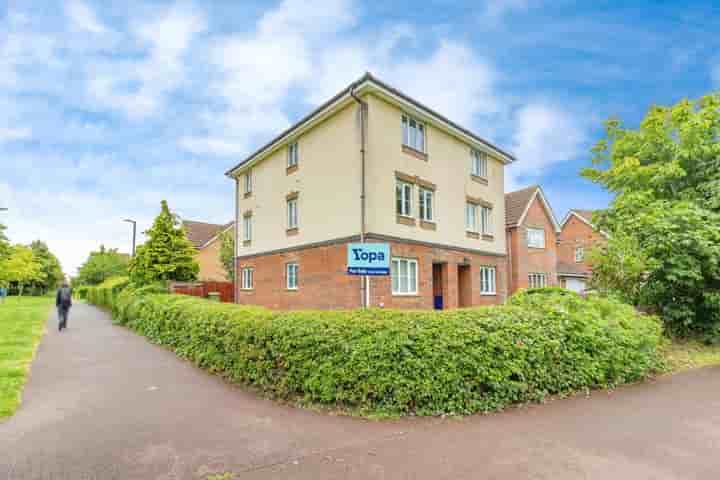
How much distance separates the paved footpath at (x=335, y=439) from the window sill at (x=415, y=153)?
34.9 feet

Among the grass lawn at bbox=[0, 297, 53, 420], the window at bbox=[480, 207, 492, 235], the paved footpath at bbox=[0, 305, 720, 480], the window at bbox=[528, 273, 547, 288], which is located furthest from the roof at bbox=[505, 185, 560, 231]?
the grass lawn at bbox=[0, 297, 53, 420]

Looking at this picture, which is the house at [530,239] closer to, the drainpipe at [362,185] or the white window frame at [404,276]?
the white window frame at [404,276]

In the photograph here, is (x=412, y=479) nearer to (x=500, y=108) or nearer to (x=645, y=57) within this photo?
(x=500, y=108)

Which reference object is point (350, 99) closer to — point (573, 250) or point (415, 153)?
point (415, 153)

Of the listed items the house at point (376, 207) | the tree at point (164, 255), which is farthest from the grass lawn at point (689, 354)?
the tree at point (164, 255)

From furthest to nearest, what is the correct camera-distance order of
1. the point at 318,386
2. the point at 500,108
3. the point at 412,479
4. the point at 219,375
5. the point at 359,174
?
the point at 359,174
the point at 500,108
the point at 219,375
the point at 318,386
the point at 412,479

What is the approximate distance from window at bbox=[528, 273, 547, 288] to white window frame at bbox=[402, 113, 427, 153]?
37.6 feet

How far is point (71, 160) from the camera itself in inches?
553

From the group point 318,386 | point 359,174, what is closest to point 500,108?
point 359,174

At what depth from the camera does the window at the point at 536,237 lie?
22302 mm

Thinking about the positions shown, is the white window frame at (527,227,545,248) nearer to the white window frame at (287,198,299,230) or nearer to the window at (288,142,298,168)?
the white window frame at (287,198,299,230)

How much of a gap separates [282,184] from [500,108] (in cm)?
1017

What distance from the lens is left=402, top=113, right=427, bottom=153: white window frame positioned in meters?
14.7

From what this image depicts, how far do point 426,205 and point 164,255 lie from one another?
11689 millimetres
